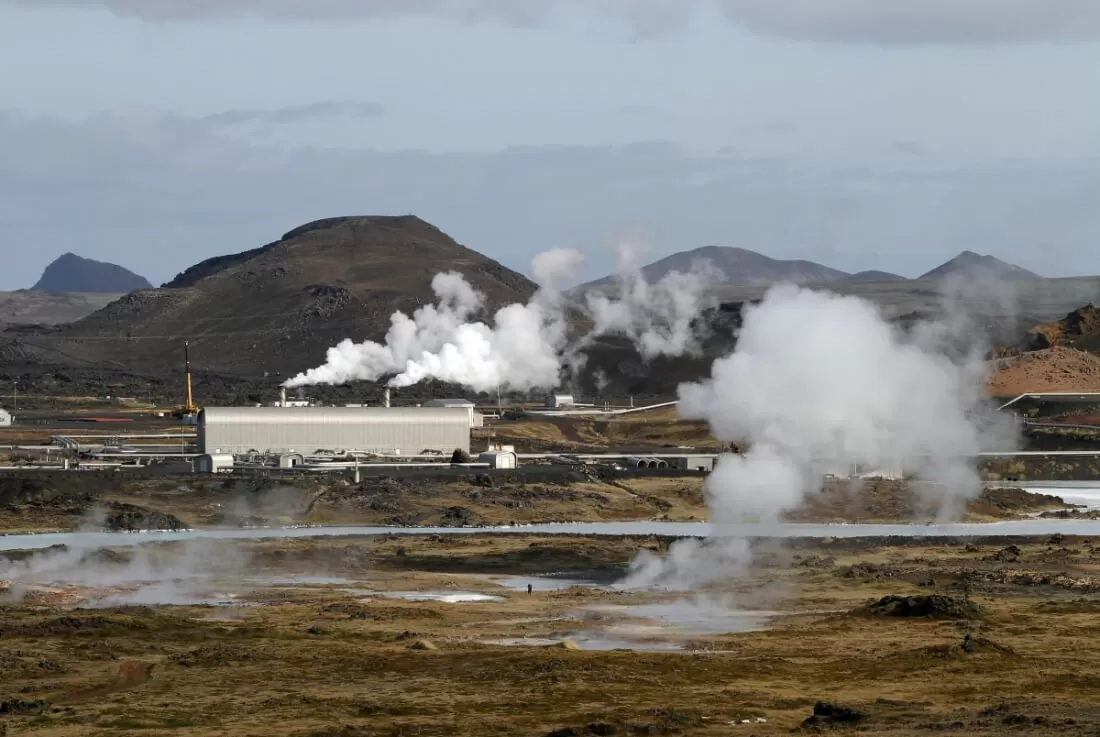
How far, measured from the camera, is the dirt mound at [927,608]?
84.2 metres

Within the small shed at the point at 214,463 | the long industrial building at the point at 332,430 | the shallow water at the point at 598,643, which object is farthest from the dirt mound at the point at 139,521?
the shallow water at the point at 598,643

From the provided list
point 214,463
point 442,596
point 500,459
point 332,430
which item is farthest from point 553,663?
point 332,430

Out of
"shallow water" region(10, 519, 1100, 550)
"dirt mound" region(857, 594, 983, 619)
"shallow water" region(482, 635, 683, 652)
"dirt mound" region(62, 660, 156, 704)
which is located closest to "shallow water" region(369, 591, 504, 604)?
"shallow water" region(482, 635, 683, 652)

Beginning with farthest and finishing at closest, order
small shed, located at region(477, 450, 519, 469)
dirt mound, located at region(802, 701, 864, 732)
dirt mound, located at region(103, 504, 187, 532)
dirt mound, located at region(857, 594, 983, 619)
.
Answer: small shed, located at region(477, 450, 519, 469) < dirt mound, located at region(103, 504, 187, 532) < dirt mound, located at region(857, 594, 983, 619) < dirt mound, located at region(802, 701, 864, 732)

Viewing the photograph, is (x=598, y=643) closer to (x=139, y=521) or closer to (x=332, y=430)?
(x=139, y=521)

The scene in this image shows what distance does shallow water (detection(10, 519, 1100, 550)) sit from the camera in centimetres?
11912

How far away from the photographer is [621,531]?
130 m

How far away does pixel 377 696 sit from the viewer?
211ft

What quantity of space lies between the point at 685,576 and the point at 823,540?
70.2ft

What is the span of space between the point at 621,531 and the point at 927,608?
46.7 metres

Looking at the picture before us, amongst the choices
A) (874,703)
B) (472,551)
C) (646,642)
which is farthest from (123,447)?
(874,703)

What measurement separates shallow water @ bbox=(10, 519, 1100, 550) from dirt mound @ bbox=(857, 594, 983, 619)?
3103 cm

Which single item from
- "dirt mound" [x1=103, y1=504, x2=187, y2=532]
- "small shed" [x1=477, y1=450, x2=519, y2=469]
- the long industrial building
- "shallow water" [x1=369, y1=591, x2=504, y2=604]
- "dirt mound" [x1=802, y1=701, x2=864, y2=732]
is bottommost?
"dirt mound" [x1=802, y1=701, x2=864, y2=732]

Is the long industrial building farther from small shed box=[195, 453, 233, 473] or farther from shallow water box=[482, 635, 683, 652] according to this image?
shallow water box=[482, 635, 683, 652]
